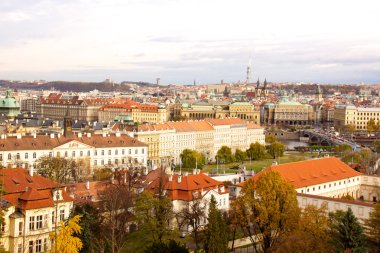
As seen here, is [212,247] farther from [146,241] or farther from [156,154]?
[156,154]

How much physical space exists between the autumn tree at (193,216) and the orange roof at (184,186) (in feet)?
3.91

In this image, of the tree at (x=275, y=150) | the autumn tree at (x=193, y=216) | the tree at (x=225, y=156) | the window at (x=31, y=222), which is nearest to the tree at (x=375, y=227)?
the autumn tree at (x=193, y=216)

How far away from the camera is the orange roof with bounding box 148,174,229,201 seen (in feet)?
152

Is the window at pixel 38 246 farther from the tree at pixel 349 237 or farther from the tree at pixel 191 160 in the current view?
the tree at pixel 191 160

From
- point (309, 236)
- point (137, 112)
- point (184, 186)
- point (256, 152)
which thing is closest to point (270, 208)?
point (309, 236)

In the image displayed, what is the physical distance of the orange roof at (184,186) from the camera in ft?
152

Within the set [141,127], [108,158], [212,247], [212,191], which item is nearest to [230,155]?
[141,127]

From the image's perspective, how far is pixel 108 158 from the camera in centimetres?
7762

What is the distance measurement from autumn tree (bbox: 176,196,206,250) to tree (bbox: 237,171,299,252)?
298 centimetres

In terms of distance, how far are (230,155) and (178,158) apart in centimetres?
891

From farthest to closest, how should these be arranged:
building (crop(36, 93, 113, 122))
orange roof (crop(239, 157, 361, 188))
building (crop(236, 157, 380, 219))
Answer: building (crop(36, 93, 113, 122))
orange roof (crop(239, 157, 361, 188))
building (crop(236, 157, 380, 219))

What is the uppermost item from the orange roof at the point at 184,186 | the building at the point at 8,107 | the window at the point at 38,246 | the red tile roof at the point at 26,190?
the building at the point at 8,107

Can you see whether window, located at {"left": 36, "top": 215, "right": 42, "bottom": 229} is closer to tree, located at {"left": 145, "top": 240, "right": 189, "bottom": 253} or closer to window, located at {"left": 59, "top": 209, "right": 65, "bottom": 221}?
window, located at {"left": 59, "top": 209, "right": 65, "bottom": 221}

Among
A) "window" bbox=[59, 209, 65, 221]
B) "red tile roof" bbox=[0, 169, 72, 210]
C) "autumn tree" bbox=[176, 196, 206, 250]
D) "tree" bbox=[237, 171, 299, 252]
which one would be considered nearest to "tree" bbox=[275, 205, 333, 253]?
"tree" bbox=[237, 171, 299, 252]
